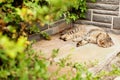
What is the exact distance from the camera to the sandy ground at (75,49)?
3581mm

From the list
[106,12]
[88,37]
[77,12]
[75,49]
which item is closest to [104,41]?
[88,37]

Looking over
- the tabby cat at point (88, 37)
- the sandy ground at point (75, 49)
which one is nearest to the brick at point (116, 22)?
the sandy ground at point (75, 49)

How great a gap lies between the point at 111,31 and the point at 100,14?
0.37 meters

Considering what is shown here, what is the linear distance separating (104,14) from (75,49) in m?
1.24

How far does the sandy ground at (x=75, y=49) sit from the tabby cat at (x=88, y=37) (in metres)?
0.09

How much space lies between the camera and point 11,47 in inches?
33.3

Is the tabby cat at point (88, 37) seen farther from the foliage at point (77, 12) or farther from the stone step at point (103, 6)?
the stone step at point (103, 6)

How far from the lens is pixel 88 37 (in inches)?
166

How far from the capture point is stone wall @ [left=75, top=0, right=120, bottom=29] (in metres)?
4.71

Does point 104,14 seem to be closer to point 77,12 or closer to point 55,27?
point 77,12

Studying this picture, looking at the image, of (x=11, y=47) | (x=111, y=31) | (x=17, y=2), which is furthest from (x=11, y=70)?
(x=111, y=31)

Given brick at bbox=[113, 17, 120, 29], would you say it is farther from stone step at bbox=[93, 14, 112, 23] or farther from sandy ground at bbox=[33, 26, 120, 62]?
sandy ground at bbox=[33, 26, 120, 62]

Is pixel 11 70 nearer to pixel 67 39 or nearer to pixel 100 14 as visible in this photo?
pixel 67 39

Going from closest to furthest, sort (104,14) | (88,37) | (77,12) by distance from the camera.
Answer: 1. (88,37)
2. (104,14)
3. (77,12)
